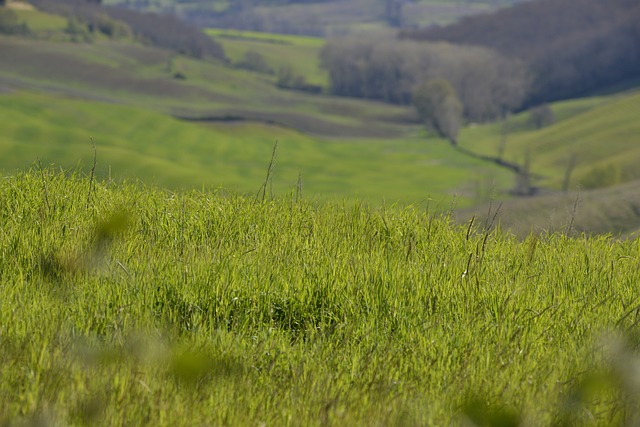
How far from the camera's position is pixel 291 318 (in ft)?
18.1

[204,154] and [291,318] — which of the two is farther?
[204,154]

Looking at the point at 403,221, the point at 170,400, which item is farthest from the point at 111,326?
the point at 403,221

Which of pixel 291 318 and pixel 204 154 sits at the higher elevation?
pixel 291 318

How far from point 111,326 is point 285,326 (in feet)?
3.82

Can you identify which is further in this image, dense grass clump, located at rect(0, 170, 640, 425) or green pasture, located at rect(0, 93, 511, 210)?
green pasture, located at rect(0, 93, 511, 210)

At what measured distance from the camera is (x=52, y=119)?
6540 inches

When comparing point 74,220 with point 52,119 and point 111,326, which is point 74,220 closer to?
point 111,326

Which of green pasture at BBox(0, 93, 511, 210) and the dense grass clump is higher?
the dense grass clump

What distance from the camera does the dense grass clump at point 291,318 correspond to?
4125 mm

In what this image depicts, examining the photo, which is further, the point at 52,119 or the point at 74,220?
the point at 52,119

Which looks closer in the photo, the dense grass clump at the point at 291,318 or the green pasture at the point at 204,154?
the dense grass clump at the point at 291,318

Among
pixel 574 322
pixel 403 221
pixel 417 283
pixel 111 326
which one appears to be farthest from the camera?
pixel 403 221

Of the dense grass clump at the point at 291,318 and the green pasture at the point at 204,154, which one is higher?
the dense grass clump at the point at 291,318

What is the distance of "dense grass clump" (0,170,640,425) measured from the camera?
412 cm
